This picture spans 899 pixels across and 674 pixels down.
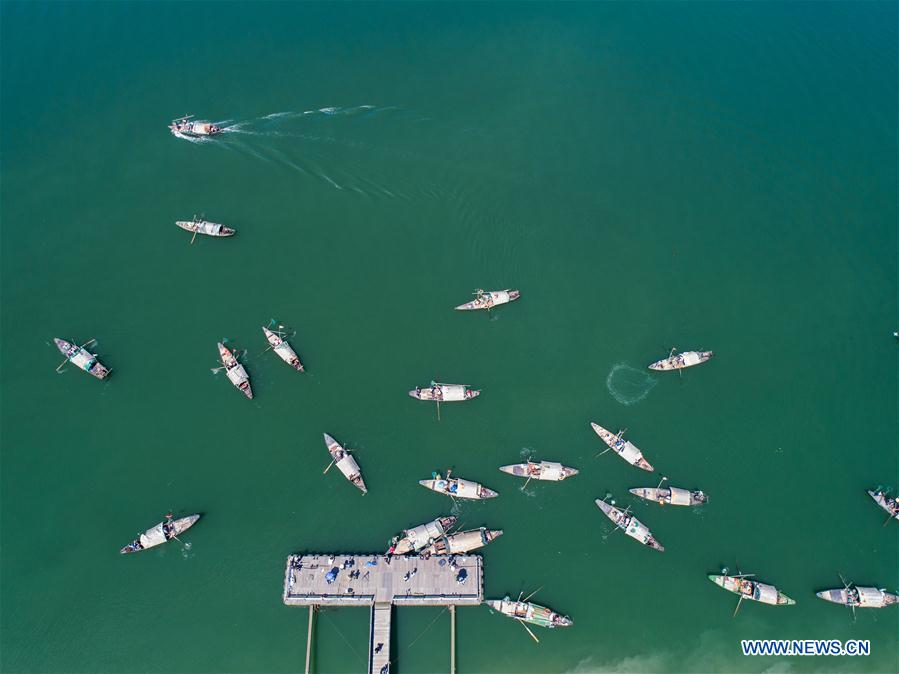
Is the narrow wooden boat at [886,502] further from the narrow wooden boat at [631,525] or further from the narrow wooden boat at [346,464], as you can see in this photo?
the narrow wooden boat at [346,464]

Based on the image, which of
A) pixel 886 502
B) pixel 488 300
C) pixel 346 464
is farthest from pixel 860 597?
pixel 346 464

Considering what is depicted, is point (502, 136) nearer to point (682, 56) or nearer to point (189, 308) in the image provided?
point (682, 56)

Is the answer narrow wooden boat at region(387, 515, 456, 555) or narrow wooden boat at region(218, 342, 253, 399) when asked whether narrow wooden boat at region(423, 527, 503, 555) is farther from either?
narrow wooden boat at region(218, 342, 253, 399)

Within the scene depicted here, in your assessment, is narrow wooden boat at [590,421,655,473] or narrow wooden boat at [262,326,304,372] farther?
narrow wooden boat at [262,326,304,372]

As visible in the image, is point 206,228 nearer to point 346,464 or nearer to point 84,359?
point 84,359

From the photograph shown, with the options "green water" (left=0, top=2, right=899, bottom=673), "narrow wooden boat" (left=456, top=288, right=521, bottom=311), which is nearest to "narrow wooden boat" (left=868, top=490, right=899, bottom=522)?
"green water" (left=0, top=2, right=899, bottom=673)
